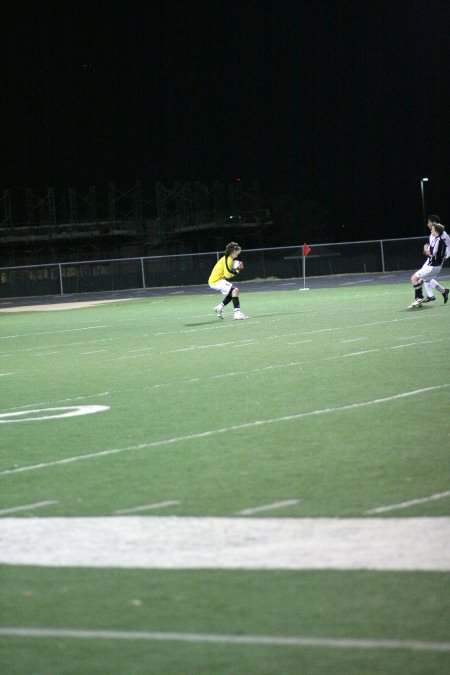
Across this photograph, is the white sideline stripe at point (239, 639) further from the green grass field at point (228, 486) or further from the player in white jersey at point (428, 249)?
the player in white jersey at point (428, 249)

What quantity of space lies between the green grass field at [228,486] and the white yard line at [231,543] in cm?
8

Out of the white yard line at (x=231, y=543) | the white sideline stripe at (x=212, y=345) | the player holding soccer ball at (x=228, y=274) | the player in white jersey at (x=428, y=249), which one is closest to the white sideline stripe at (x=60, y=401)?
the white sideline stripe at (x=212, y=345)

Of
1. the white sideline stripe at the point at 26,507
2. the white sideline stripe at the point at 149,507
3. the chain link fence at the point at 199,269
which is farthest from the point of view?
the chain link fence at the point at 199,269

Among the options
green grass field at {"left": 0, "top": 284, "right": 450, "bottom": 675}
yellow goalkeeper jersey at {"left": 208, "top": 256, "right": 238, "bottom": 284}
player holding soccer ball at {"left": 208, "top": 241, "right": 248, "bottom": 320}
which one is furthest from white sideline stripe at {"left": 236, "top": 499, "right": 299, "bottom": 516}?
yellow goalkeeper jersey at {"left": 208, "top": 256, "right": 238, "bottom": 284}

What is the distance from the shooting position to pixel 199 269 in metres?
52.9

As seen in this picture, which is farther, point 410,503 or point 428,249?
point 428,249

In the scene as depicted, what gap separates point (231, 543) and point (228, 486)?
1.69 m

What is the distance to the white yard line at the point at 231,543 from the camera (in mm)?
5945

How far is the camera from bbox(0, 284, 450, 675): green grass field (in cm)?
481

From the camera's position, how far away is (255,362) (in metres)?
17.1

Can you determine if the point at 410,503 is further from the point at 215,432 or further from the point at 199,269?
the point at 199,269

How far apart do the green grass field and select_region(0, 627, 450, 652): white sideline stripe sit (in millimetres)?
12

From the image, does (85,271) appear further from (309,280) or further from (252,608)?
(252,608)

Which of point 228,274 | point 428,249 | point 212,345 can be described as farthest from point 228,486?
point 228,274
